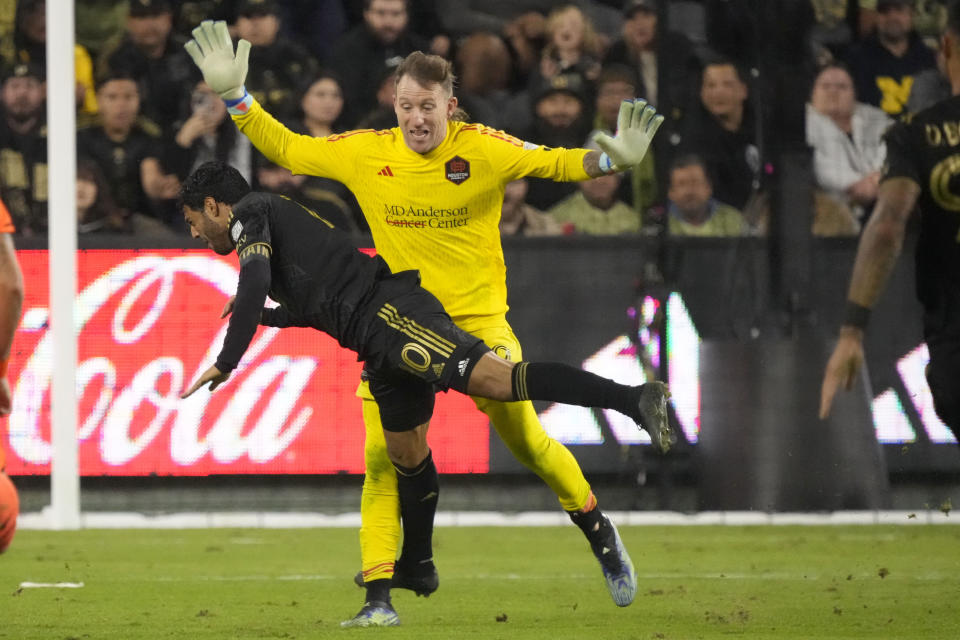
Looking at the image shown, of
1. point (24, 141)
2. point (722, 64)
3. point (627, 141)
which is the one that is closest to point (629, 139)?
point (627, 141)

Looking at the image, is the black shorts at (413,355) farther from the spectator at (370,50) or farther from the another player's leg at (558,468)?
the spectator at (370,50)

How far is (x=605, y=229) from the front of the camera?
11.8 meters

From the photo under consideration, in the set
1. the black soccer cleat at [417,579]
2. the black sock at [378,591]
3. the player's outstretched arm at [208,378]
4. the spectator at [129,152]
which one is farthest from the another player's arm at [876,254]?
the spectator at [129,152]

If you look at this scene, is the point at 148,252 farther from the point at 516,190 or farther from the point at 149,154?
the point at 516,190

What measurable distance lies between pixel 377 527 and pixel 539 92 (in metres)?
5.72

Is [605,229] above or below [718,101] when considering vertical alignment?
below

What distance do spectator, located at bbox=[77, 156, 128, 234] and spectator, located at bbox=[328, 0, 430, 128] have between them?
53.0 inches

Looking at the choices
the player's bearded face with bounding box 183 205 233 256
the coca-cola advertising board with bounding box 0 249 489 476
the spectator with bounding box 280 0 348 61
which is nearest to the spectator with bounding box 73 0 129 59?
the spectator with bounding box 280 0 348 61

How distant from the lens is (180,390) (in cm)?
1116

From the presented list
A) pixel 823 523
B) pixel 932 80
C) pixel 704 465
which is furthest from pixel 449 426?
pixel 932 80

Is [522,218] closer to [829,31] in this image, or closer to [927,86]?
[829,31]

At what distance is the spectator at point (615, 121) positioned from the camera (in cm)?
1168

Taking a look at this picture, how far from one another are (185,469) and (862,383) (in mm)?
4417

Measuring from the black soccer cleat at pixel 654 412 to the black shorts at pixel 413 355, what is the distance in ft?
2.05
